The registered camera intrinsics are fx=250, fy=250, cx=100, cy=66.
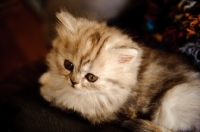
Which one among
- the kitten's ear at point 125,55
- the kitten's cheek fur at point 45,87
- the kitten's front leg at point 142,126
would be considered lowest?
the kitten's front leg at point 142,126

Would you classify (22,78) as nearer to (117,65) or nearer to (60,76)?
(60,76)

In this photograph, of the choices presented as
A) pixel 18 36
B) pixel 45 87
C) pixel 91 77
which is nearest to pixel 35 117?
pixel 45 87

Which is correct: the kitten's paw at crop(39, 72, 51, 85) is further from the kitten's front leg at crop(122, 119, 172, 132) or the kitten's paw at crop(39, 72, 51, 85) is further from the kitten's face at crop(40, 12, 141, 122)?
the kitten's front leg at crop(122, 119, 172, 132)

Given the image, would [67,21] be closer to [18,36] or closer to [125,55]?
[125,55]

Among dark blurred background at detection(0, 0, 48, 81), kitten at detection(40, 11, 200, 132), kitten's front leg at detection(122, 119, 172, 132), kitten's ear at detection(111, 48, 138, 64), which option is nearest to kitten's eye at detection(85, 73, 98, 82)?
kitten at detection(40, 11, 200, 132)

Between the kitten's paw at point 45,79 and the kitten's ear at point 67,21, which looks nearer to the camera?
the kitten's ear at point 67,21

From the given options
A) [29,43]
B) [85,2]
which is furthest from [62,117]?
[29,43]

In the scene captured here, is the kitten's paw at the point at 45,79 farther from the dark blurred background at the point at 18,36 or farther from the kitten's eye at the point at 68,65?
the dark blurred background at the point at 18,36

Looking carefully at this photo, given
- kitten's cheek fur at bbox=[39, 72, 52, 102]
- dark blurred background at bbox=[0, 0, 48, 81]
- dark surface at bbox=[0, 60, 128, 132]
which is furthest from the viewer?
dark blurred background at bbox=[0, 0, 48, 81]

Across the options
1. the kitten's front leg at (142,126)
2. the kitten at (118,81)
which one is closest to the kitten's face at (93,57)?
the kitten at (118,81)
